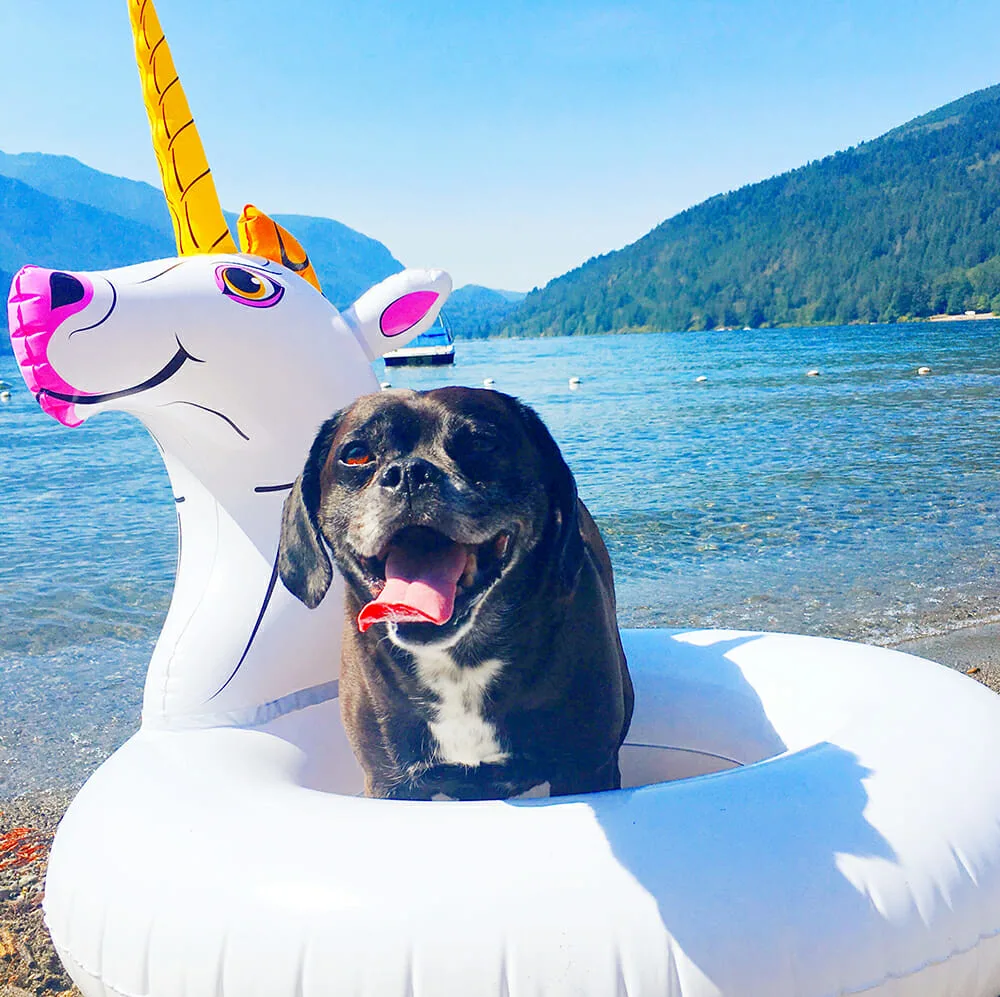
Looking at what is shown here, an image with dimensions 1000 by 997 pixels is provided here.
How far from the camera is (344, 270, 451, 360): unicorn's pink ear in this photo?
370 centimetres

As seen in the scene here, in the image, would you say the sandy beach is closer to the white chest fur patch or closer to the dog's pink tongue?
the white chest fur patch

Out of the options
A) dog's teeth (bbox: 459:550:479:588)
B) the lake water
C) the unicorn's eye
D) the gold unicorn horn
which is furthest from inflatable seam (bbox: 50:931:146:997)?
the lake water

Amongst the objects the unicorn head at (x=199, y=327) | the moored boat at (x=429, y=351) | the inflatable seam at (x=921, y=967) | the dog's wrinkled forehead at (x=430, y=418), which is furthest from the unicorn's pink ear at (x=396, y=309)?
the moored boat at (x=429, y=351)

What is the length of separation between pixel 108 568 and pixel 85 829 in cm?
850

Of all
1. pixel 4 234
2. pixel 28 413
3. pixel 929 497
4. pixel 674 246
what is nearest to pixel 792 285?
pixel 674 246

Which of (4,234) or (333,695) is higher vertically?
(4,234)

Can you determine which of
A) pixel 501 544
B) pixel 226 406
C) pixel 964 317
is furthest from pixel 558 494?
pixel 964 317

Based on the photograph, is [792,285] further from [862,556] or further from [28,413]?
[862,556]

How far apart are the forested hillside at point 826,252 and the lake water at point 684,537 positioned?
340ft

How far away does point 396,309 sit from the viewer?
12.3 feet

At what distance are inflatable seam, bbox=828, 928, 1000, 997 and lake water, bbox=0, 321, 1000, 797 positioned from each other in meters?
4.36

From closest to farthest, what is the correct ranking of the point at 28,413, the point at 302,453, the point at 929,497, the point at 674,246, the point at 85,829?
1. the point at 85,829
2. the point at 302,453
3. the point at 929,497
4. the point at 28,413
5. the point at 674,246

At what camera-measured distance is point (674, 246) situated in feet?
592

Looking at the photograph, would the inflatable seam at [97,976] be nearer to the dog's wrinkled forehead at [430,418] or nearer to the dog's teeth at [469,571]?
the dog's teeth at [469,571]
